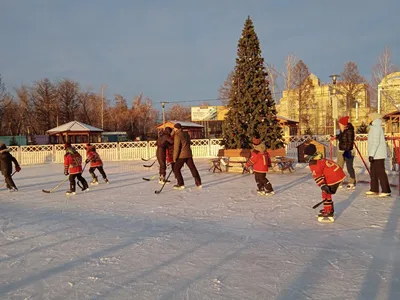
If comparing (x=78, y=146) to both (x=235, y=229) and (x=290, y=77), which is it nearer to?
(x=235, y=229)

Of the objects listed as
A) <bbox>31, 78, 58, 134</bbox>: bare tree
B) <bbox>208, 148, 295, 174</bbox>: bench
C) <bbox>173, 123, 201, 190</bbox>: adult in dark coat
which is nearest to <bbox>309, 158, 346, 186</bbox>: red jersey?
<bbox>173, 123, 201, 190</bbox>: adult in dark coat

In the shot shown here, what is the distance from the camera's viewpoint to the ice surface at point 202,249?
9.25 feet

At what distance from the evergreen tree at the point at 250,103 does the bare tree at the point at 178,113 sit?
5699 cm

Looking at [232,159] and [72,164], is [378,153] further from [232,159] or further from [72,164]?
[72,164]

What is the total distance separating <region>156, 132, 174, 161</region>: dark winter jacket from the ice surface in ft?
9.18

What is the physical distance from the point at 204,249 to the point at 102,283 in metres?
1.26

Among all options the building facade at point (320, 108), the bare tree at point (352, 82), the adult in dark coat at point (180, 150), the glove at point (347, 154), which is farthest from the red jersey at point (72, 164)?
the bare tree at point (352, 82)

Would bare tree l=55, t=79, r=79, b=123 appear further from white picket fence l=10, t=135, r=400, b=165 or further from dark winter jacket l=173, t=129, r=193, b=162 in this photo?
dark winter jacket l=173, t=129, r=193, b=162

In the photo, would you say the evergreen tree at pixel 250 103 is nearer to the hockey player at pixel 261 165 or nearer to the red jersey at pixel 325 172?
the hockey player at pixel 261 165

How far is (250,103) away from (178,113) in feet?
199

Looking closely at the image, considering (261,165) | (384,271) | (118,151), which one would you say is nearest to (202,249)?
(384,271)

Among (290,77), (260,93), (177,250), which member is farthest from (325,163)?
(290,77)

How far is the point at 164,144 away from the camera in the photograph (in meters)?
9.52

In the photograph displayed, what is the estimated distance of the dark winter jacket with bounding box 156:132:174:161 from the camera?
371 inches
